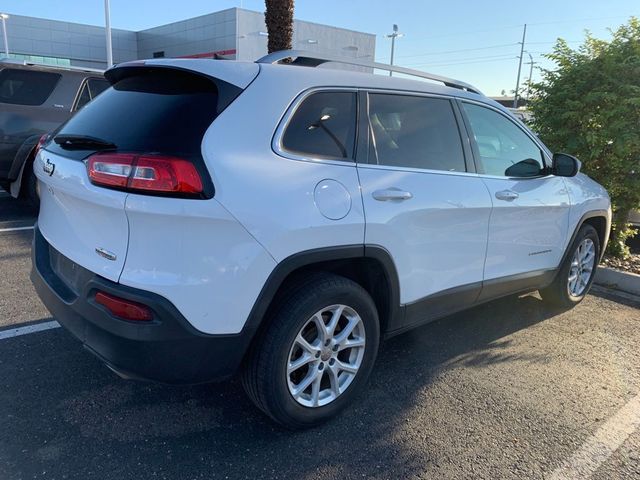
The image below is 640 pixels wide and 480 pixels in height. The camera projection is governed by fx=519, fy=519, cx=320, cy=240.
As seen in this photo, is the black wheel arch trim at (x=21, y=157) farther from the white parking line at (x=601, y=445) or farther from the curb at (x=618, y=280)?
the curb at (x=618, y=280)

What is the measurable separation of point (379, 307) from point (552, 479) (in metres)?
1.18

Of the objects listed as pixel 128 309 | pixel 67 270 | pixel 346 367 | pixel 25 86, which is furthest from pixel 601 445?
pixel 25 86

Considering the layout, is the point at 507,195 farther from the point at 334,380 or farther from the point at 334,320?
the point at 334,380

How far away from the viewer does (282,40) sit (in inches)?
418

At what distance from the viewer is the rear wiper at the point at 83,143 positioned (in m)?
2.39

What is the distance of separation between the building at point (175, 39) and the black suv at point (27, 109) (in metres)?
26.9

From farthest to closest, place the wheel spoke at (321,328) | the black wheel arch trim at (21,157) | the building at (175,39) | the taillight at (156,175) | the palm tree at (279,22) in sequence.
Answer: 1. the building at (175,39)
2. the palm tree at (279,22)
3. the black wheel arch trim at (21,157)
4. the wheel spoke at (321,328)
5. the taillight at (156,175)

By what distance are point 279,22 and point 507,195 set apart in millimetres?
8272

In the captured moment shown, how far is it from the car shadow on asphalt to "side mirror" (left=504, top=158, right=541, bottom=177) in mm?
1372

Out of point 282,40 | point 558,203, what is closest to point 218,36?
point 282,40

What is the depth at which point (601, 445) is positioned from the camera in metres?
2.73

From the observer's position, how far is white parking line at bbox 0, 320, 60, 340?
11.7 feet

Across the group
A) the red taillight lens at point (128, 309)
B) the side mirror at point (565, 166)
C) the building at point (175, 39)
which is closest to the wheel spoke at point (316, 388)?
the red taillight lens at point (128, 309)

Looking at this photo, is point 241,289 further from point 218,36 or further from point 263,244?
point 218,36
